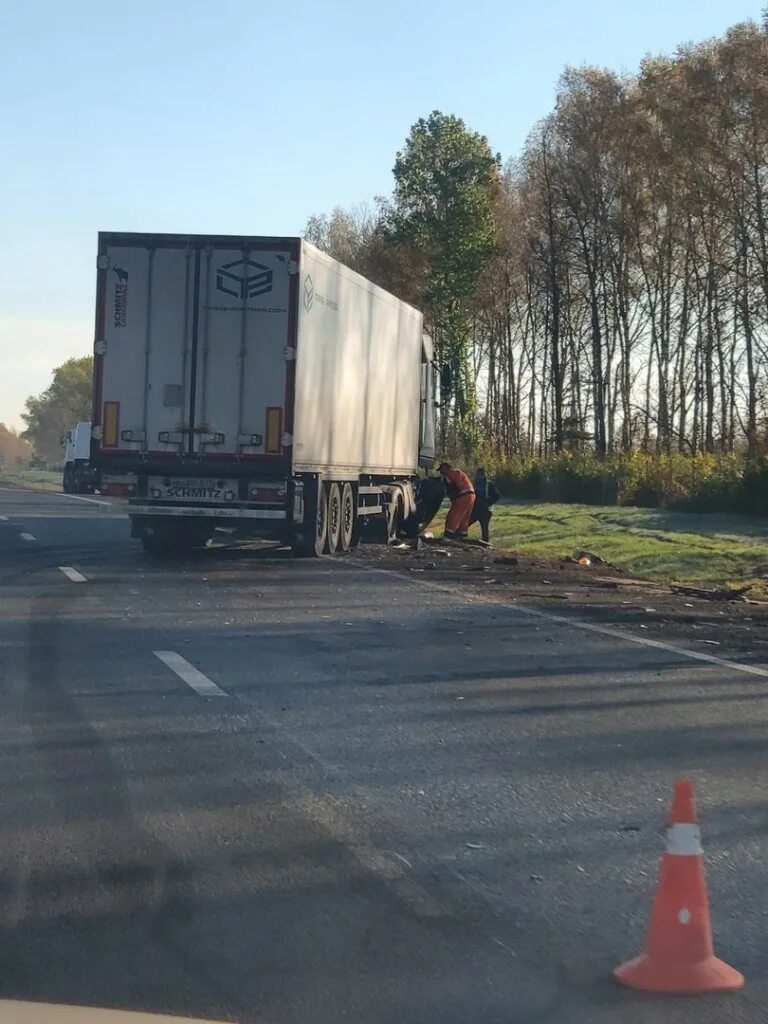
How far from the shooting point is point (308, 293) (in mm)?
19562

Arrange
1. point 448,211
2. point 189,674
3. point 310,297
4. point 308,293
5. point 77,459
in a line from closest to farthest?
point 189,674 → point 308,293 → point 310,297 → point 448,211 → point 77,459

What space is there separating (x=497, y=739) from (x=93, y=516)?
27.9m

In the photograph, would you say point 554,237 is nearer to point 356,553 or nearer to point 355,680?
point 356,553

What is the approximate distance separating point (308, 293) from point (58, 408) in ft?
468

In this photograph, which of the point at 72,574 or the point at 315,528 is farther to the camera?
the point at 315,528

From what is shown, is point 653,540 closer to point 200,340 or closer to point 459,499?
point 459,499

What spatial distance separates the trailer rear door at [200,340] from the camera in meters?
19.2

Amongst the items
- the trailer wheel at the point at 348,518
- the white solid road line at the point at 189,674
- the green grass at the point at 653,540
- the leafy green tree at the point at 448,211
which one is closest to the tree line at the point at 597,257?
the leafy green tree at the point at 448,211

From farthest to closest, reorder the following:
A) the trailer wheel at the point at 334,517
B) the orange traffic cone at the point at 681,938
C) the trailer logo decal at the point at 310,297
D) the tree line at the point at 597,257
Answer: the tree line at the point at 597,257
the trailer wheel at the point at 334,517
the trailer logo decal at the point at 310,297
the orange traffic cone at the point at 681,938

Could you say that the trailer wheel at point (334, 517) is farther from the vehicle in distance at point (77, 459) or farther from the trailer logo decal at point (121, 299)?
the vehicle in distance at point (77, 459)

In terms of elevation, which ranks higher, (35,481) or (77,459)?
(77,459)

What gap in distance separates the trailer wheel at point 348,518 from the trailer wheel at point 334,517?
8.5 inches

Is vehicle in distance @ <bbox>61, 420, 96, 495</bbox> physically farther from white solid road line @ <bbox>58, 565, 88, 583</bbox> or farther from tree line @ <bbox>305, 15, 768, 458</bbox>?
white solid road line @ <bbox>58, 565, 88, 583</bbox>

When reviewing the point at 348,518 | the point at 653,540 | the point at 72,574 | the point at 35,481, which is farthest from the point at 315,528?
the point at 35,481
